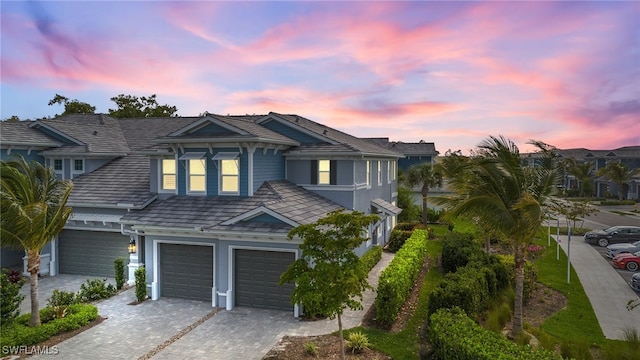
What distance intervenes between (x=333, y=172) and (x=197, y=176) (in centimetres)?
681

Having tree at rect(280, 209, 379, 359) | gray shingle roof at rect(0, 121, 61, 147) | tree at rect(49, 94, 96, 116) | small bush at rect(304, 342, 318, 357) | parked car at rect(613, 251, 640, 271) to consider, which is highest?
tree at rect(49, 94, 96, 116)

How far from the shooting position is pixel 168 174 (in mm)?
18547

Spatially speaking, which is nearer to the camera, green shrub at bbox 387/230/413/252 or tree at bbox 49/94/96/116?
green shrub at bbox 387/230/413/252

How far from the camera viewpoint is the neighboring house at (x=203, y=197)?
1498cm

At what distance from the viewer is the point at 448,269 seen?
62.6 feet

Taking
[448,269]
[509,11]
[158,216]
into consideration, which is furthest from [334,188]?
[509,11]

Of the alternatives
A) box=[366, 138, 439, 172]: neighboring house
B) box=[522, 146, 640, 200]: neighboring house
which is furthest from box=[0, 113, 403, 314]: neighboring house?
box=[522, 146, 640, 200]: neighboring house

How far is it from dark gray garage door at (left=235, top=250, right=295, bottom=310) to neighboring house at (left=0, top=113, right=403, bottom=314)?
0.13ft

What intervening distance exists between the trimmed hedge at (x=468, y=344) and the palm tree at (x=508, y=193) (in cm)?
265

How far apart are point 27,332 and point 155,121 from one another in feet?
60.0

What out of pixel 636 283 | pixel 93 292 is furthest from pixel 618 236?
pixel 93 292

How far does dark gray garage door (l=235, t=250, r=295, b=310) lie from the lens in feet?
48.3

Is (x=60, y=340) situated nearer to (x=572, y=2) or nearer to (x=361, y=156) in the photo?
(x=361, y=156)

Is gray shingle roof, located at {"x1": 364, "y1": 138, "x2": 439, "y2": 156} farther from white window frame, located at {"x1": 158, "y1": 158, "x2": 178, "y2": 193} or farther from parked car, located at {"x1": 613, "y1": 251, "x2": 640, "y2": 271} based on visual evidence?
white window frame, located at {"x1": 158, "y1": 158, "x2": 178, "y2": 193}
